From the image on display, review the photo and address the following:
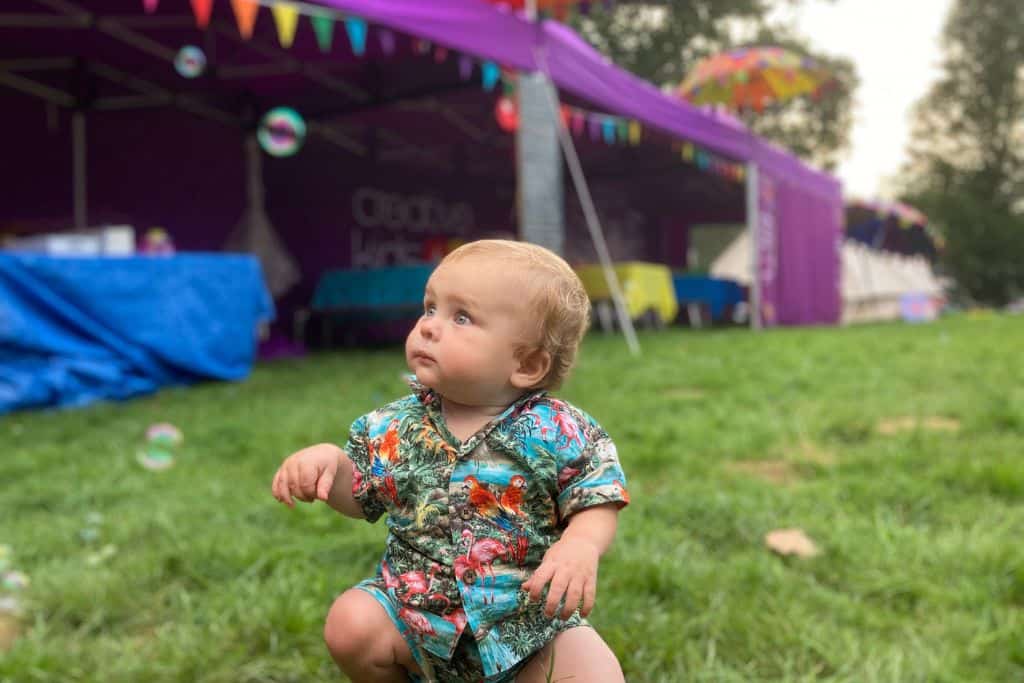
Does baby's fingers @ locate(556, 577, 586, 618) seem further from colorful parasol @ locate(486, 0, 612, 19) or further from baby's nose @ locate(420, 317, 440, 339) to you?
colorful parasol @ locate(486, 0, 612, 19)

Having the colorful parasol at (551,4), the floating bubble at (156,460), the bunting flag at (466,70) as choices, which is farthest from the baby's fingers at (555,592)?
the colorful parasol at (551,4)

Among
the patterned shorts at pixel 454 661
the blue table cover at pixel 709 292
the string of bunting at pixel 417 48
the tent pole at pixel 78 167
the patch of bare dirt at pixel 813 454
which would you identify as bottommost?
the patch of bare dirt at pixel 813 454

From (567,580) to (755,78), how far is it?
8.61m

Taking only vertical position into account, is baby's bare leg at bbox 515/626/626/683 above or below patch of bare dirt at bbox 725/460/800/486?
above

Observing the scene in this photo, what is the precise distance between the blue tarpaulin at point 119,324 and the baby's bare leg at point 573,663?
4048 mm

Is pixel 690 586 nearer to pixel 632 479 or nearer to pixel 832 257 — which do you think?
pixel 632 479

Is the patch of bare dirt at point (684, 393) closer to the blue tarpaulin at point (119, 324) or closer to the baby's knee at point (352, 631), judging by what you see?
the blue tarpaulin at point (119, 324)

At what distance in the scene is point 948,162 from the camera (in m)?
27.4

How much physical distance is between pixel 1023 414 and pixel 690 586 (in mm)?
2017

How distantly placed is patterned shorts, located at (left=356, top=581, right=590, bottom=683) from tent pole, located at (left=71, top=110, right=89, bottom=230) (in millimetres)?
7585

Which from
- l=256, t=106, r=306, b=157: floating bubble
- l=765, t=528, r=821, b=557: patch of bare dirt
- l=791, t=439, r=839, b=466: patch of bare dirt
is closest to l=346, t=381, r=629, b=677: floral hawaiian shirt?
l=765, t=528, r=821, b=557: patch of bare dirt

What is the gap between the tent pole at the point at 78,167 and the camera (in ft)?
24.9

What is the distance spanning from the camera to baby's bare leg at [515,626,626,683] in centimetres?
102

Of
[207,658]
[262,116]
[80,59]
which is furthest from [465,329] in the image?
[262,116]
